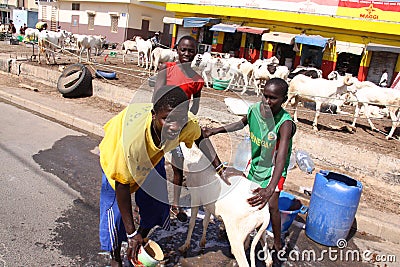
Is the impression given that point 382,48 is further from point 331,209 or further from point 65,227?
point 65,227

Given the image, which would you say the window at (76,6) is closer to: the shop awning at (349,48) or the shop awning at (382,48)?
the shop awning at (349,48)

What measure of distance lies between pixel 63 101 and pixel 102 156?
7.44 m

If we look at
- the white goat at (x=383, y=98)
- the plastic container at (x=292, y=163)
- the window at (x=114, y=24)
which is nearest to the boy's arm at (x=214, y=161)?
the plastic container at (x=292, y=163)

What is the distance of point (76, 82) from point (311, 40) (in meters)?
11.6

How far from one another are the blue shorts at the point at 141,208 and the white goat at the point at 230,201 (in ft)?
0.96

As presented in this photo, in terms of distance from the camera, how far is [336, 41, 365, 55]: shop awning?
1614cm

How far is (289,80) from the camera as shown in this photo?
13.0m

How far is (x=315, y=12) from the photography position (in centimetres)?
1730

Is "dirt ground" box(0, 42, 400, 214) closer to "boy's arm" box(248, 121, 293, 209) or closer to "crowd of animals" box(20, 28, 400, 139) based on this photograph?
"crowd of animals" box(20, 28, 400, 139)

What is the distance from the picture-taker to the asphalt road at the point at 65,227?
10.5ft

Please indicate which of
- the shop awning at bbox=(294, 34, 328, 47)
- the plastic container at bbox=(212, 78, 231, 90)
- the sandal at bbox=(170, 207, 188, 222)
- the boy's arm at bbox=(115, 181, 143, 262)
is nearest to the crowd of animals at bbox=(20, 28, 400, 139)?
the plastic container at bbox=(212, 78, 231, 90)

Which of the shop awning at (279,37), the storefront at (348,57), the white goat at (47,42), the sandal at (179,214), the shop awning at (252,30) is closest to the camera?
the sandal at (179,214)

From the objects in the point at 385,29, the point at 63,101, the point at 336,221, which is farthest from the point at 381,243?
the point at 385,29

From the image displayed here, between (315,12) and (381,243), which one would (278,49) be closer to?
(315,12)
